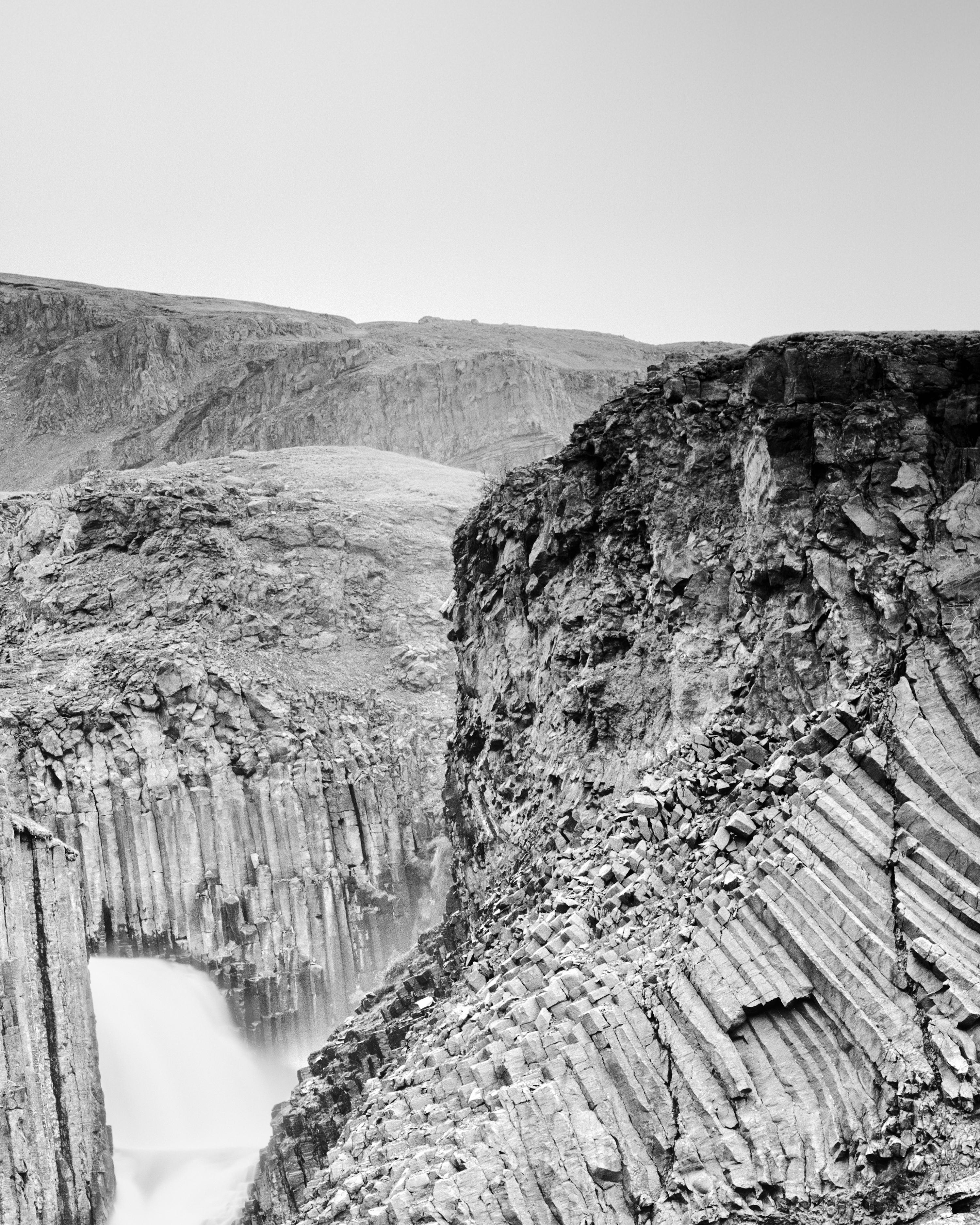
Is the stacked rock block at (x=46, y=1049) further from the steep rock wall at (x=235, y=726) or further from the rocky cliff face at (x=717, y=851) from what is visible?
the steep rock wall at (x=235, y=726)

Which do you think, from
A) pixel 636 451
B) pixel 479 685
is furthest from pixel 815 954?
pixel 479 685

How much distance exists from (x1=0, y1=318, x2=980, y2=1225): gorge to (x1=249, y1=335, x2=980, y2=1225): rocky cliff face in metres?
0.06

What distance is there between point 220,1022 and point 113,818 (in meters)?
6.66

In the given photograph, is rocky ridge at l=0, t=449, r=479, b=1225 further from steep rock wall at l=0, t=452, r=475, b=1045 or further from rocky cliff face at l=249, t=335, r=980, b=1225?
rocky cliff face at l=249, t=335, r=980, b=1225

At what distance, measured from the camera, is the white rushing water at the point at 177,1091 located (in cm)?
3042

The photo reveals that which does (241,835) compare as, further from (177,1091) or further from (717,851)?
(717,851)

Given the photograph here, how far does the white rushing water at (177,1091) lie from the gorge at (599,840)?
0.97 m

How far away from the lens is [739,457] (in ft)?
77.4

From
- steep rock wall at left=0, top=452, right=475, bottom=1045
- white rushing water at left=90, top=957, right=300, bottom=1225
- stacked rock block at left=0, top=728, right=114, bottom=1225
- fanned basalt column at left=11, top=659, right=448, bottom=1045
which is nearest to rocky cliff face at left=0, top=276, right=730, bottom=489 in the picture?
steep rock wall at left=0, top=452, right=475, bottom=1045

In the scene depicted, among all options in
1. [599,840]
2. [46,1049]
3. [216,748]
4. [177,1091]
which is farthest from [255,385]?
[599,840]

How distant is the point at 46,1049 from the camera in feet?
89.7

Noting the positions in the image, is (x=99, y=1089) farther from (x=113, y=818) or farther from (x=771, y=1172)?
(x=771, y=1172)

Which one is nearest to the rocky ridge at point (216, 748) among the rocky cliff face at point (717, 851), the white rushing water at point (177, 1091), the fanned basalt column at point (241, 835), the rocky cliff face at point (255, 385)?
the fanned basalt column at point (241, 835)

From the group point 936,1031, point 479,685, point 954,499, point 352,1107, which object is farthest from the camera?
point 479,685
